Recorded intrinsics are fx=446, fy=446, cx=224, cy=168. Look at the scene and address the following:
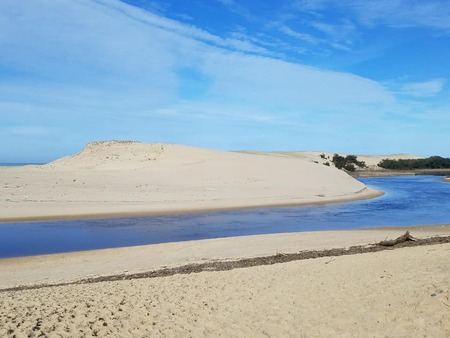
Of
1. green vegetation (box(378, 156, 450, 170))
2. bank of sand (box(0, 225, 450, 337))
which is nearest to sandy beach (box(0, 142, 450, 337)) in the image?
bank of sand (box(0, 225, 450, 337))

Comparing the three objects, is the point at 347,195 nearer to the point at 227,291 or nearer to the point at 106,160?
the point at 106,160

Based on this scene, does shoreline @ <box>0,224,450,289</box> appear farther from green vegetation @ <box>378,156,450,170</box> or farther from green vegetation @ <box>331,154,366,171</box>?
green vegetation @ <box>378,156,450,170</box>

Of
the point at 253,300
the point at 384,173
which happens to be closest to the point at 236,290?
the point at 253,300

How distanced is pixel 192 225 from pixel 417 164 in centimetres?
9130

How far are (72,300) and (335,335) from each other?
4.58m

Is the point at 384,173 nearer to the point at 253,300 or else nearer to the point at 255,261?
the point at 255,261

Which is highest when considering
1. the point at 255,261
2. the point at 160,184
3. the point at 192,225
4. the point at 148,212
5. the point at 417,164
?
the point at 417,164

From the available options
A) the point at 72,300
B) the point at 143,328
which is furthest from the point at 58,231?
the point at 143,328

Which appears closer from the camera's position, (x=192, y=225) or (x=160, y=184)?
(x=192, y=225)

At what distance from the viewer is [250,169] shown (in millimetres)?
42969

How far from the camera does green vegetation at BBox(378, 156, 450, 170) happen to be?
318ft

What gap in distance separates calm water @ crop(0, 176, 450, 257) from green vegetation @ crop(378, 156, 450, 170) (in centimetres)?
7167

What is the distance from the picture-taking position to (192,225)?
67.9 feet

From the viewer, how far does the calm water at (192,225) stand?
647 inches
